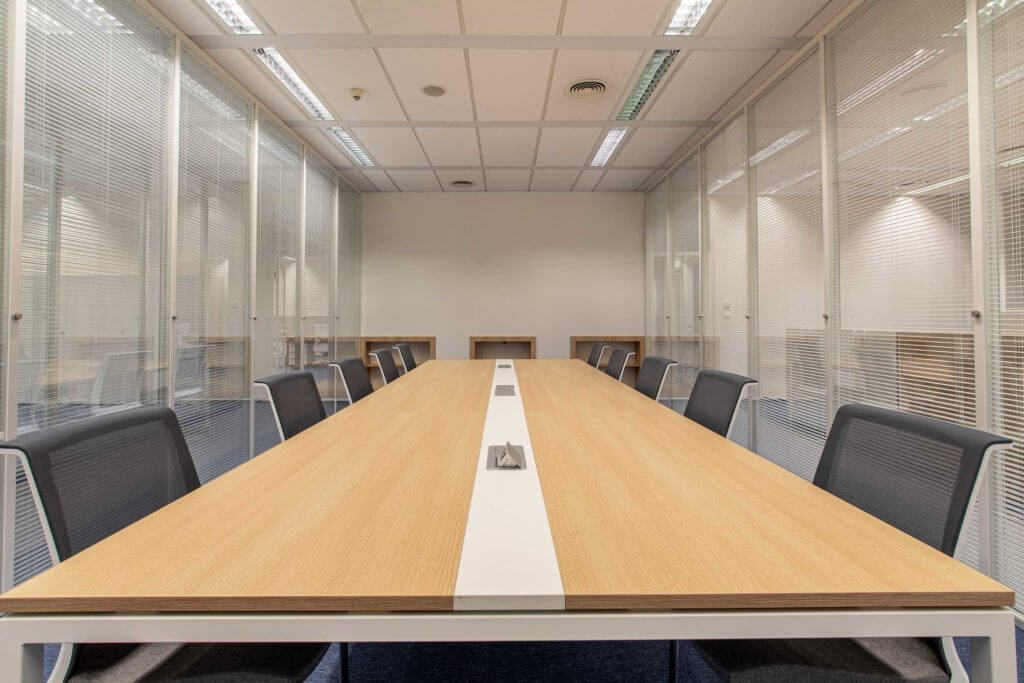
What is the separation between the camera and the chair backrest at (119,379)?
2531 mm

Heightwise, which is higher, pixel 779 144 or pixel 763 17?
pixel 763 17

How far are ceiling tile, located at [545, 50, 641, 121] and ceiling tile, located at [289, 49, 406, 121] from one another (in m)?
1.38

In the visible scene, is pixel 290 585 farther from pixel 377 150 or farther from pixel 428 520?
pixel 377 150

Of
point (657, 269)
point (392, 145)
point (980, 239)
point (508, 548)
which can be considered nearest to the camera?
point (508, 548)

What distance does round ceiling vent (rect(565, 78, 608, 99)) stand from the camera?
3.82 meters

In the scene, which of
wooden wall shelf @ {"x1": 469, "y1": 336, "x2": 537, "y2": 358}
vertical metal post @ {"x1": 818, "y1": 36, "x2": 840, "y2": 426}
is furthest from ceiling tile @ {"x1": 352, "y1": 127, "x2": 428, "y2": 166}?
vertical metal post @ {"x1": 818, "y1": 36, "x2": 840, "y2": 426}

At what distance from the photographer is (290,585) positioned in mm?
717

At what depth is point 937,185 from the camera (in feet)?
7.56

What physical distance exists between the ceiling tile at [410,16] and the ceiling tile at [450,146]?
1622mm

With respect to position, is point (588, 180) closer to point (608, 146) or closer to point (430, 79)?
point (608, 146)

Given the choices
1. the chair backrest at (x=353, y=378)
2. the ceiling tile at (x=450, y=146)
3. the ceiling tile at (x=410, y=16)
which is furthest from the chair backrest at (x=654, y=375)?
the ceiling tile at (x=450, y=146)

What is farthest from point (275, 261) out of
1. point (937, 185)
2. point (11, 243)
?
point (937, 185)

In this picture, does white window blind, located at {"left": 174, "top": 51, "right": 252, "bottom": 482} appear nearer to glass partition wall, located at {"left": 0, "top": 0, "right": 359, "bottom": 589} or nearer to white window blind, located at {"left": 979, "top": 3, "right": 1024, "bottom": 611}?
glass partition wall, located at {"left": 0, "top": 0, "right": 359, "bottom": 589}

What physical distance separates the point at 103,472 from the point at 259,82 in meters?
3.77
